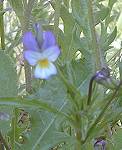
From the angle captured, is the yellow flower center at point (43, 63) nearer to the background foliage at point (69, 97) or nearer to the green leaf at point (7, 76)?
the background foliage at point (69, 97)

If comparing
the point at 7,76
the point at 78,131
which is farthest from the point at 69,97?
the point at 7,76

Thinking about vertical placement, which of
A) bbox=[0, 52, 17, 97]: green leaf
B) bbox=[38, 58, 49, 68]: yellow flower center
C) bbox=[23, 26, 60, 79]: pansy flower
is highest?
bbox=[23, 26, 60, 79]: pansy flower

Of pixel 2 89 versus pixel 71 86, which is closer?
pixel 71 86

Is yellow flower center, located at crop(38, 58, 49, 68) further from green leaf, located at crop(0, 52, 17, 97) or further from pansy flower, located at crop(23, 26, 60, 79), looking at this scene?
green leaf, located at crop(0, 52, 17, 97)

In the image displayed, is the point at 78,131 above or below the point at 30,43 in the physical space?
below

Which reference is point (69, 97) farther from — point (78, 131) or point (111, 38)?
point (111, 38)

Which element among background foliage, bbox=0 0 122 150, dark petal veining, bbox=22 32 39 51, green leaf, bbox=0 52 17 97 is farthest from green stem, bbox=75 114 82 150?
green leaf, bbox=0 52 17 97

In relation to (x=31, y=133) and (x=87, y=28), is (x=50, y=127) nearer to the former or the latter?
(x=31, y=133)

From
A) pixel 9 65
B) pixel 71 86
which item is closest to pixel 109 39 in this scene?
pixel 9 65
